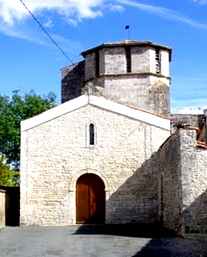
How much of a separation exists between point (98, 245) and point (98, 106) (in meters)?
10.6

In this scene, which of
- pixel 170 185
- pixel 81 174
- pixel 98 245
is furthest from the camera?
pixel 81 174

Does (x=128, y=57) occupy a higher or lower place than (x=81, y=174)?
higher

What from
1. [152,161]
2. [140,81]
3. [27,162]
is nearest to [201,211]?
[152,161]

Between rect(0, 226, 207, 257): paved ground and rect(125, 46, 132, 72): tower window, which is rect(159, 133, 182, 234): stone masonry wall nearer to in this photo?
rect(0, 226, 207, 257): paved ground

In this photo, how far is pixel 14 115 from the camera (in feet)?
134

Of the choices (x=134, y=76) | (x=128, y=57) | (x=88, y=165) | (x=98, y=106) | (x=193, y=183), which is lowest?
(x=193, y=183)

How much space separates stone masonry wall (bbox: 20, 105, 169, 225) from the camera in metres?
23.8

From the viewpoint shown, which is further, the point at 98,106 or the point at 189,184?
the point at 98,106

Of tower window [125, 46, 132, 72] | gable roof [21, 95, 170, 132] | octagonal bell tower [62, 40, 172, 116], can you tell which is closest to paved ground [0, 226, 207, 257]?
gable roof [21, 95, 170, 132]

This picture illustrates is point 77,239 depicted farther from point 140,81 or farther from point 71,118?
point 140,81

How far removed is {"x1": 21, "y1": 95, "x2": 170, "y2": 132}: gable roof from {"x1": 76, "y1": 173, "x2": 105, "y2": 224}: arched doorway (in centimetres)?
324

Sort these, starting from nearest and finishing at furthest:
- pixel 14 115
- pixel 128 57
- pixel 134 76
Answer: pixel 134 76
pixel 128 57
pixel 14 115

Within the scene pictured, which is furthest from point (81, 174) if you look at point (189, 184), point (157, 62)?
point (157, 62)

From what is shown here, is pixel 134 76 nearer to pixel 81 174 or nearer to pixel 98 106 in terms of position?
pixel 98 106
